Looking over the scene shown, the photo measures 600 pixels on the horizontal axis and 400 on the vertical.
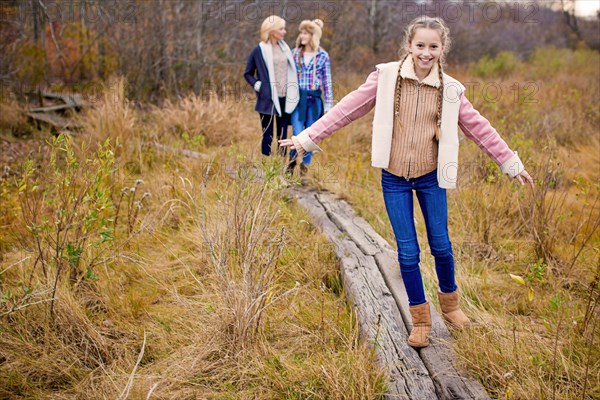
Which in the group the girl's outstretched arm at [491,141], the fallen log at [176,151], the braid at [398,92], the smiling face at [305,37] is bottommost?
the fallen log at [176,151]

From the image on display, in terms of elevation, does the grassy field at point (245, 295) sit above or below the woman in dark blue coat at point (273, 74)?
below

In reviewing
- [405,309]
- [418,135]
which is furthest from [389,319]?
[418,135]

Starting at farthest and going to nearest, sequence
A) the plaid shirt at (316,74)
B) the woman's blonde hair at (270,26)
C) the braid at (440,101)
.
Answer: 1. the plaid shirt at (316,74)
2. the woman's blonde hair at (270,26)
3. the braid at (440,101)

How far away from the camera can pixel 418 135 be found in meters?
2.54

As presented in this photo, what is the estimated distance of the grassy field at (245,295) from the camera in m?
2.38

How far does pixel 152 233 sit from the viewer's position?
13.3 feet

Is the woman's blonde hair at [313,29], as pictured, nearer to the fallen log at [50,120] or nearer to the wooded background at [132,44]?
the wooded background at [132,44]

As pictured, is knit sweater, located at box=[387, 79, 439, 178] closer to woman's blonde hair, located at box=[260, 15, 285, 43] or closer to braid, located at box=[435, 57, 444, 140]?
braid, located at box=[435, 57, 444, 140]

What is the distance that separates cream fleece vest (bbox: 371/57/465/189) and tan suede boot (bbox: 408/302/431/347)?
23.9 inches

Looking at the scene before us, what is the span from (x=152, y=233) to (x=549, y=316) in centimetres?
274

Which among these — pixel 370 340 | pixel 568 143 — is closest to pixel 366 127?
pixel 568 143

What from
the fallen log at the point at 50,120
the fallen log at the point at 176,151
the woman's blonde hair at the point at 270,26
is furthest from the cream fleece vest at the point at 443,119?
the fallen log at the point at 50,120

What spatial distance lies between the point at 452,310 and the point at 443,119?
1.00 m

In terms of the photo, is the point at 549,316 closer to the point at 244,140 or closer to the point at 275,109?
the point at 275,109
